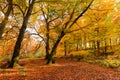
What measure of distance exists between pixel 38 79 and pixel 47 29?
46.4 ft

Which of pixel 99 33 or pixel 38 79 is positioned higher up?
pixel 99 33

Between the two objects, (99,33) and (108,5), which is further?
(99,33)

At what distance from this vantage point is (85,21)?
2245 cm

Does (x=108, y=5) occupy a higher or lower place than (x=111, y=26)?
higher

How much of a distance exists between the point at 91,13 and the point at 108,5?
3463mm

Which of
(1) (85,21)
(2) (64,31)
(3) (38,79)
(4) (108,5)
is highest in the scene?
(4) (108,5)

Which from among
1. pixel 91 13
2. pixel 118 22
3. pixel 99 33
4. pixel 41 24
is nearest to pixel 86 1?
pixel 91 13

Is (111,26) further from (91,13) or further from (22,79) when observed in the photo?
(22,79)

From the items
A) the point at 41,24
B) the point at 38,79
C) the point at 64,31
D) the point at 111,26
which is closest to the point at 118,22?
the point at 111,26

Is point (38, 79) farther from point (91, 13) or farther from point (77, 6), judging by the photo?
point (91, 13)

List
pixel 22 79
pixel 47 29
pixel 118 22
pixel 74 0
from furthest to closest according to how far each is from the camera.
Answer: pixel 47 29, pixel 118 22, pixel 74 0, pixel 22 79

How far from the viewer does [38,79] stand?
8.93 metres

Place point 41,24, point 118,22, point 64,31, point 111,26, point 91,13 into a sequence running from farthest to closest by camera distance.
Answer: point 41,24 < point 111,26 < point 118,22 < point 91,13 < point 64,31

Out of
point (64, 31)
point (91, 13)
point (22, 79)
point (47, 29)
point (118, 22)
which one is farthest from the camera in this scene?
point (47, 29)
